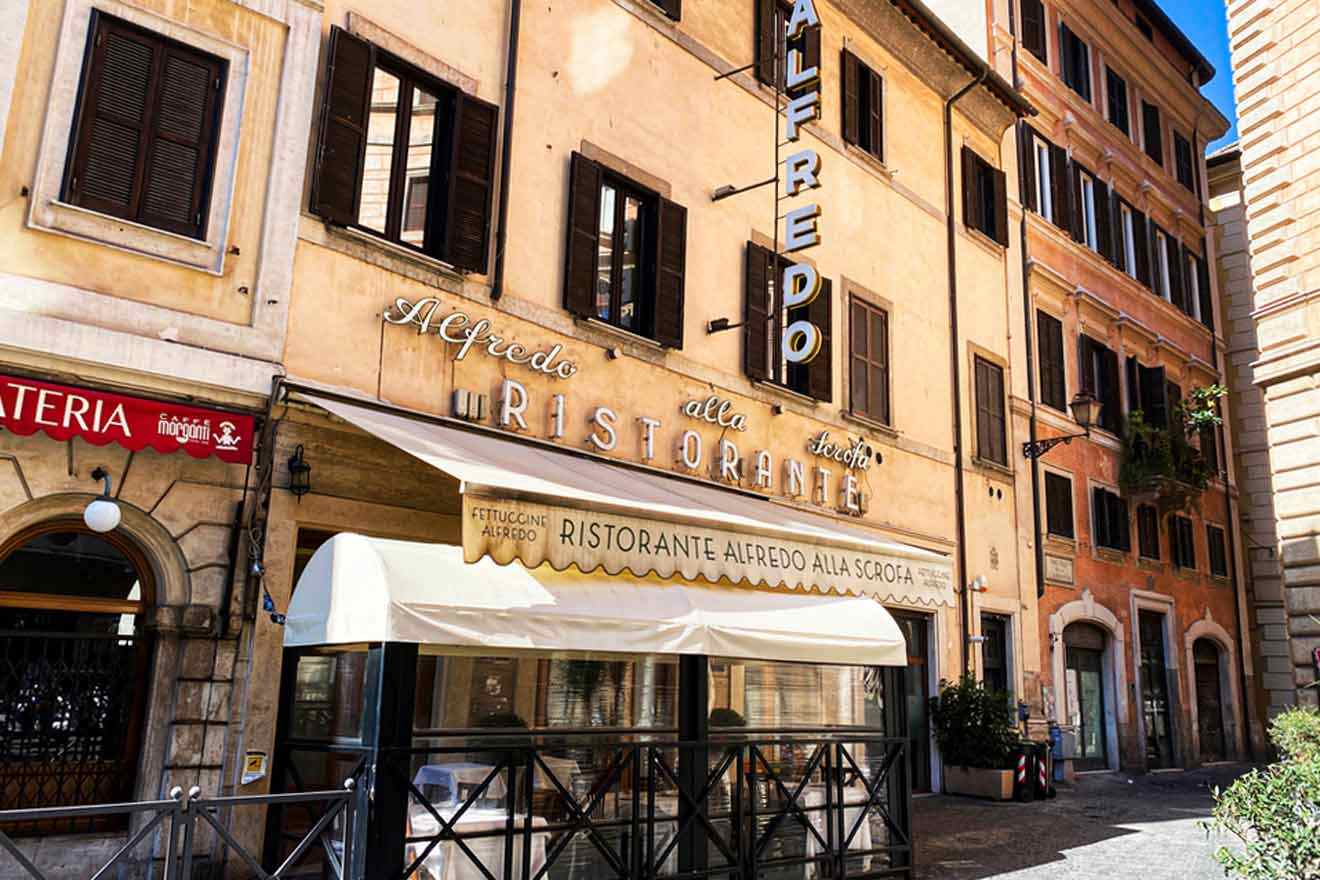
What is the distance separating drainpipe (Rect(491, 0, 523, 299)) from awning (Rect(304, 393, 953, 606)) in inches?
63.7

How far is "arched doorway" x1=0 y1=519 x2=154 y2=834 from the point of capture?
6.80m

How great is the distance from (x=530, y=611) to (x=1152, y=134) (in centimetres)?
2232

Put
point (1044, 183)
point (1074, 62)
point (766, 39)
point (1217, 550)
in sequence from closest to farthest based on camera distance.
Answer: point (766, 39) → point (1044, 183) → point (1074, 62) → point (1217, 550)

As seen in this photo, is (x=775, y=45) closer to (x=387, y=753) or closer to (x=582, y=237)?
(x=582, y=237)

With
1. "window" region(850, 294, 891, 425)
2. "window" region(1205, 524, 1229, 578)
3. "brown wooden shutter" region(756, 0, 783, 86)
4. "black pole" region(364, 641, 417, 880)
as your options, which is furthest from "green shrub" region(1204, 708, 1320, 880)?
"window" region(1205, 524, 1229, 578)

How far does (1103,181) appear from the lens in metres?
21.5

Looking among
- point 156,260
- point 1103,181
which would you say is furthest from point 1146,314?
point 156,260

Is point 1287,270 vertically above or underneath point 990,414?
above

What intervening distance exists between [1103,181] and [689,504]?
651 inches

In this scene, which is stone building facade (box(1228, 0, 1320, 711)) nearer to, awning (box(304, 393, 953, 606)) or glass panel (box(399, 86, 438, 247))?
awning (box(304, 393, 953, 606))

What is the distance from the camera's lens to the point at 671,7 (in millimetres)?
12141

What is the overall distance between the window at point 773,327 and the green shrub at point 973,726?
4.52 meters

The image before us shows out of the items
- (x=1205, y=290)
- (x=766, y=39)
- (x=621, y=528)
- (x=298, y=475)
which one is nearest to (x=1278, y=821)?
(x=621, y=528)

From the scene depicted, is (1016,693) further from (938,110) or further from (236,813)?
(236,813)
